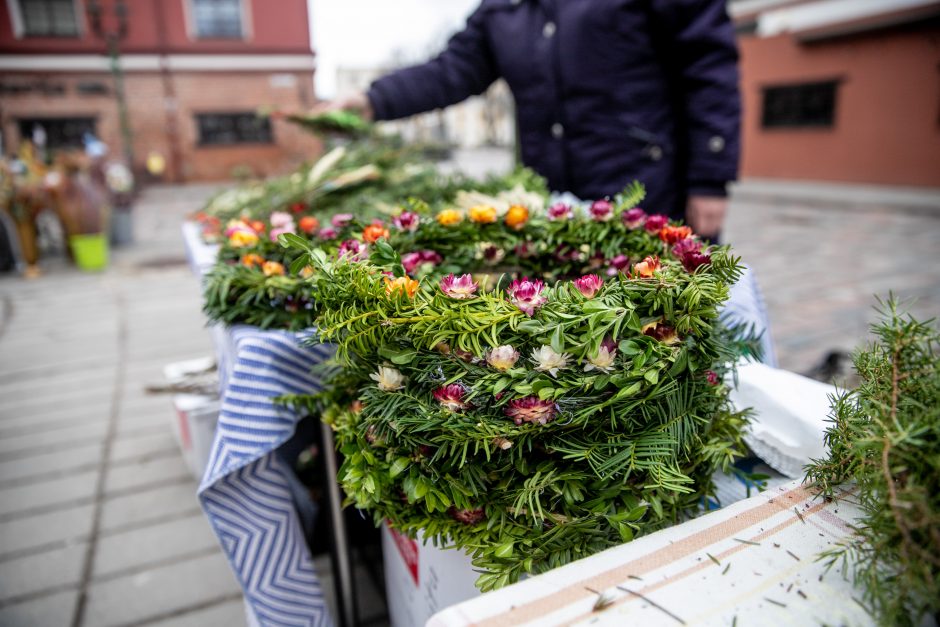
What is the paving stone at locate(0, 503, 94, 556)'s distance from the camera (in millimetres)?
2273

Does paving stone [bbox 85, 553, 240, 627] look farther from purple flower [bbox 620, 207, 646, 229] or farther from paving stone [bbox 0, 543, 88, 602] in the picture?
purple flower [bbox 620, 207, 646, 229]

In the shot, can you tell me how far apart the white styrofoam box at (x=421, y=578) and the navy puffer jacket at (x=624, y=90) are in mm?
1289

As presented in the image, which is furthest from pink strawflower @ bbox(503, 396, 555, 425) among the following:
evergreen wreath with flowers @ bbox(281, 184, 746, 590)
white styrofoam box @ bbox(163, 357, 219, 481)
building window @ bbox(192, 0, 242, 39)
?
building window @ bbox(192, 0, 242, 39)

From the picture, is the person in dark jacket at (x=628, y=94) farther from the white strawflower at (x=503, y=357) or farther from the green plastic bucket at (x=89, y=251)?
the green plastic bucket at (x=89, y=251)

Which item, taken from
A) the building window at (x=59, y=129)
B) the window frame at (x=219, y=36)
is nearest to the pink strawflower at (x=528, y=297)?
the building window at (x=59, y=129)

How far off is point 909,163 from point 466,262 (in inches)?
515

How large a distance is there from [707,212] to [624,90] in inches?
18.0

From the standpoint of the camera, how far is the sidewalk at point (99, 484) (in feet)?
6.57

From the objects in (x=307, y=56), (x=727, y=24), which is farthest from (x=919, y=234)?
(x=307, y=56)

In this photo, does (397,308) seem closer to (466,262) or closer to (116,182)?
(466,262)

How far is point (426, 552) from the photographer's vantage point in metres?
1.23

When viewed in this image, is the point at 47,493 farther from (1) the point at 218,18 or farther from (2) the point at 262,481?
(1) the point at 218,18

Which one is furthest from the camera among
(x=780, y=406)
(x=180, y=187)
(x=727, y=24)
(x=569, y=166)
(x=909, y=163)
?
(x=180, y=187)

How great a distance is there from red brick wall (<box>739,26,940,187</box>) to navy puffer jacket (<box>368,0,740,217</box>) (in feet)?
38.3
